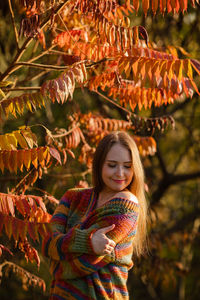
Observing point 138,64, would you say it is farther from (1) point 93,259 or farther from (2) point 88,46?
(1) point 93,259

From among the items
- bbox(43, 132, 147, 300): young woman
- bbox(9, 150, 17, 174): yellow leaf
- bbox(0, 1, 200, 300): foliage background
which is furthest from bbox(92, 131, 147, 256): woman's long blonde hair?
bbox(0, 1, 200, 300): foliage background

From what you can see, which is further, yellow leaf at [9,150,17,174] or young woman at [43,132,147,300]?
yellow leaf at [9,150,17,174]

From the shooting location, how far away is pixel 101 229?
7.82 ft

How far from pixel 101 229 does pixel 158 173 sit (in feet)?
22.8

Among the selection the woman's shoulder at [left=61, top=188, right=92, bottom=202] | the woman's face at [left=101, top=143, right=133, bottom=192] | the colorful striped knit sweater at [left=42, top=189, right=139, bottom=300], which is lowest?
the colorful striped knit sweater at [left=42, top=189, right=139, bottom=300]

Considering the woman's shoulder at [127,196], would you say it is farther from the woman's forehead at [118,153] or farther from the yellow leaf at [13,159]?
the yellow leaf at [13,159]

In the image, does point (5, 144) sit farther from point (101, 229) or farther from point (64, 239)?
point (101, 229)

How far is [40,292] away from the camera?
6.43 m

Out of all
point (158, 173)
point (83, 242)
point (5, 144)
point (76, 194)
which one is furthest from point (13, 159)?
point (158, 173)

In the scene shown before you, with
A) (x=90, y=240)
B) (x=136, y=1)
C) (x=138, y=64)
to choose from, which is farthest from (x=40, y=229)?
(x=136, y=1)

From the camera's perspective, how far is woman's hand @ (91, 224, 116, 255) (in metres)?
2.33

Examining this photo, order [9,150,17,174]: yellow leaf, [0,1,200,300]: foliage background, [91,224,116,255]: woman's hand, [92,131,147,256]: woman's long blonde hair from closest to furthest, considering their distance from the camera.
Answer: [91,224,116,255]: woman's hand, [92,131,147,256]: woman's long blonde hair, [9,150,17,174]: yellow leaf, [0,1,200,300]: foliage background

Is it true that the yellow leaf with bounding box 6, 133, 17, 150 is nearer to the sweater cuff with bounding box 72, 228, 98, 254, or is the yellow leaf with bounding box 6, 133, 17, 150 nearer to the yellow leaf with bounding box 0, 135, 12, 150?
the yellow leaf with bounding box 0, 135, 12, 150

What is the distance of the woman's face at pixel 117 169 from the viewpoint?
2574 mm
